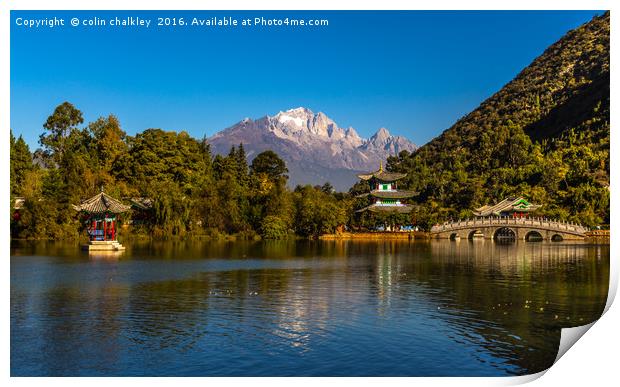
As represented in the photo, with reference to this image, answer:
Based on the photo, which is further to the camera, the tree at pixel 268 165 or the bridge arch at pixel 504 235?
the tree at pixel 268 165

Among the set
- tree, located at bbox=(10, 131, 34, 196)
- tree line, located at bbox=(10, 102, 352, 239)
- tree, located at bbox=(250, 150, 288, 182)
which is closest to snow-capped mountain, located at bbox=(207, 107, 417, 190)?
tree, located at bbox=(250, 150, 288, 182)

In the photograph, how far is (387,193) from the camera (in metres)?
63.7

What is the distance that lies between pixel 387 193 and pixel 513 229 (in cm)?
1350

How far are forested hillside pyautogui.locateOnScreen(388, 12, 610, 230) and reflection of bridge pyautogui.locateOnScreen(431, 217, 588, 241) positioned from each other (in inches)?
108

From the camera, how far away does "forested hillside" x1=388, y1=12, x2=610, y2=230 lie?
2303 inches

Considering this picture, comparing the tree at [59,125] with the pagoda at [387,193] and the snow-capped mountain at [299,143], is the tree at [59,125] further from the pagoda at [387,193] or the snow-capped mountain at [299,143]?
the snow-capped mountain at [299,143]

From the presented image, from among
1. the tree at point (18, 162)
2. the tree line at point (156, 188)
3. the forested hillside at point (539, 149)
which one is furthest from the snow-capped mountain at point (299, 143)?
the tree at point (18, 162)

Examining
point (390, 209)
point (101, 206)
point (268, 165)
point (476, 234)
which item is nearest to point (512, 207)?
point (476, 234)

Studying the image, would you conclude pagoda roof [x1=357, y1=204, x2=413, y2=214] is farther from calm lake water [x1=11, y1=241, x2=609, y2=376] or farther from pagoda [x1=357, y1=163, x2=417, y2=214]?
calm lake water [x1=11, y1=241, x2=609, y2=376]

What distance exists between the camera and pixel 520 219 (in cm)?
5297

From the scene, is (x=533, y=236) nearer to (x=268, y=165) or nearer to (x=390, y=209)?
(x=390, y=209)

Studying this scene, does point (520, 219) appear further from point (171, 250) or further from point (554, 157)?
point (171, 250)

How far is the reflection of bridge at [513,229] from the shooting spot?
50.9m

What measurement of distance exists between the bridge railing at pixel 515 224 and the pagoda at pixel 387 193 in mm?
7303
